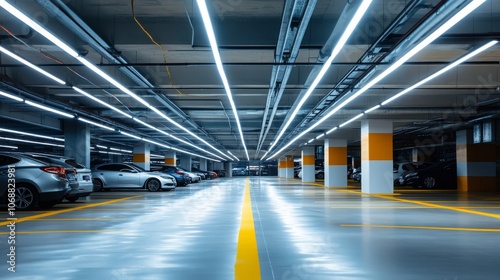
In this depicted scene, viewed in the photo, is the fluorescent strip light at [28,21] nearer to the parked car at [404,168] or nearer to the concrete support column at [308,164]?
the parked car at [404,168]

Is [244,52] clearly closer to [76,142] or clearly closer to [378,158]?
[378,158]

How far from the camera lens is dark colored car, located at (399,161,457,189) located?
26328 millimetres

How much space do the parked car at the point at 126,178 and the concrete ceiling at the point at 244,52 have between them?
3.78 metres

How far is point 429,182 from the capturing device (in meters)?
26.6

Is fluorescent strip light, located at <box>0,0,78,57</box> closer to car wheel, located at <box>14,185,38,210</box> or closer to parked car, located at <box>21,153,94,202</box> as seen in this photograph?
car wheel, located at <box>14,185,38,210</box>

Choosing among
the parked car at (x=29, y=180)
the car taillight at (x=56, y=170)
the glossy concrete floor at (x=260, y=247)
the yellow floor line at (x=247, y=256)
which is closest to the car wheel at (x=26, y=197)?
the parked car at (x=29, y=180)

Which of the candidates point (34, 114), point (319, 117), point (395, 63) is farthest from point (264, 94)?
point (34, 114)

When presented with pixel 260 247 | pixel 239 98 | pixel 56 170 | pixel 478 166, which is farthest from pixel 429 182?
pixel 260 247

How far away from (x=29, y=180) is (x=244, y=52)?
5.41 meters

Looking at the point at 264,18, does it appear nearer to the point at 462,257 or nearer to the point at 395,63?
the point at 395,63

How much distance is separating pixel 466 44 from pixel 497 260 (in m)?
5.09

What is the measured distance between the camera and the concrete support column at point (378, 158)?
2095 centimetres

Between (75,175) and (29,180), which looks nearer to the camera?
(29,180)

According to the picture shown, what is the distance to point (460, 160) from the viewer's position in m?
25.2
